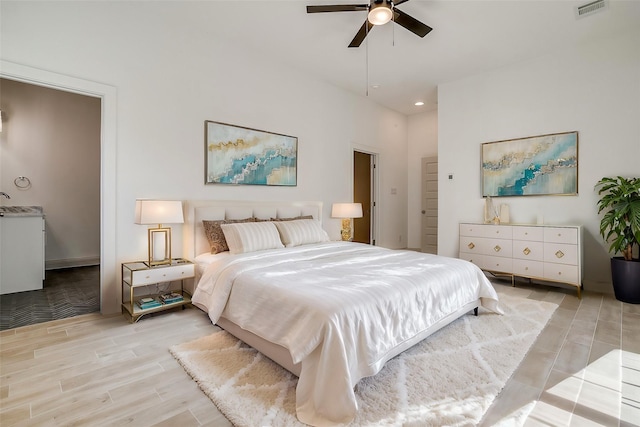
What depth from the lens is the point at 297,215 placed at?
4.47 metres

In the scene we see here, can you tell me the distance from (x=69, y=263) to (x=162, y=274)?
350 cm

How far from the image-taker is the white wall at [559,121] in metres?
3.65

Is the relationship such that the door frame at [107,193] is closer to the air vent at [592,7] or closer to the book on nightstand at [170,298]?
the book on nightstand at [170,298]

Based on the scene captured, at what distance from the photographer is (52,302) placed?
3275 mm

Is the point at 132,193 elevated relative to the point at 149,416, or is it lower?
elevated

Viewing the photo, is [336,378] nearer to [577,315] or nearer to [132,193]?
[132,193]

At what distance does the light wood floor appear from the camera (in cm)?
159

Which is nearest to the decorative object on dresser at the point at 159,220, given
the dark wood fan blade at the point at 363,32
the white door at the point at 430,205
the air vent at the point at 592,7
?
the dark wood fan blade at the point at 363,32

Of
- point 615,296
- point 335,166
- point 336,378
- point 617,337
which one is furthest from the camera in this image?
point 335,166

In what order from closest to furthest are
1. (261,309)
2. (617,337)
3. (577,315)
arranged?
(261,309), (617,337), (577,315)

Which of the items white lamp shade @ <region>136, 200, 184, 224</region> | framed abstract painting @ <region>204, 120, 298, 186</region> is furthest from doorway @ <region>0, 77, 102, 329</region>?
framed abstract painting @ <region>204, 120, 298, 186</region>

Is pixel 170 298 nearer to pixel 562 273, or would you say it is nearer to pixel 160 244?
pixel 160 244

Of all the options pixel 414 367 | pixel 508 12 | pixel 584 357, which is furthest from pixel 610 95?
pixel 414 367

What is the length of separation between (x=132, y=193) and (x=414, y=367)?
121 inches
